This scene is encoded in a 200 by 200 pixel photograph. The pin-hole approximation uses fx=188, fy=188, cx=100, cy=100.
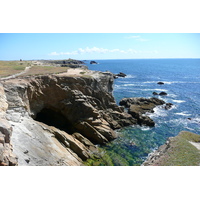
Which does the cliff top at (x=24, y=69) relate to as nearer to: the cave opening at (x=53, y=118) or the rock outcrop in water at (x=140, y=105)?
the cave opening at (x=53, y=118)

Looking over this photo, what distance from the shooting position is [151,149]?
30.7 meters

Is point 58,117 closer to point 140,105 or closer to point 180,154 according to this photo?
point 180,154

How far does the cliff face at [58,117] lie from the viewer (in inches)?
794

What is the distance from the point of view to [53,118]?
119 ft

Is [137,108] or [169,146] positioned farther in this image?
[137,108]

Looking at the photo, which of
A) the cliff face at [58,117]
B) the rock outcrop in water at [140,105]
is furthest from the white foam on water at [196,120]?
the cliff face at [58,117]

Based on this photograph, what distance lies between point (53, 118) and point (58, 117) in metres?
0.97

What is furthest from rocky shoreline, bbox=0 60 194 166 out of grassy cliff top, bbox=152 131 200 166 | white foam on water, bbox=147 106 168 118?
white foam on water, bbox=147 106 168 118

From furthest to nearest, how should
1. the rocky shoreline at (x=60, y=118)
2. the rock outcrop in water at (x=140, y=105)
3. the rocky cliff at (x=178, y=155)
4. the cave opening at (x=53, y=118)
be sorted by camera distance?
the rock outcrop in water at (x=140, y=105)
the cave opening at (x=53, y=118)
the rocky cliff at (x=178, y=155)
the rocky shoreline at (x=60, y=118)

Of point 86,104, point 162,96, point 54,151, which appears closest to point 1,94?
point 54,151

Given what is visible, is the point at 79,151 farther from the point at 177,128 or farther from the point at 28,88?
the point at 177,128

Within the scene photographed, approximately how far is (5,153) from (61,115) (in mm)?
24922

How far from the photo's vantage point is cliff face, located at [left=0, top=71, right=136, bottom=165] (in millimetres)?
20172

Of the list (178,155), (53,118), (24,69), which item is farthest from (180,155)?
(24,69)
